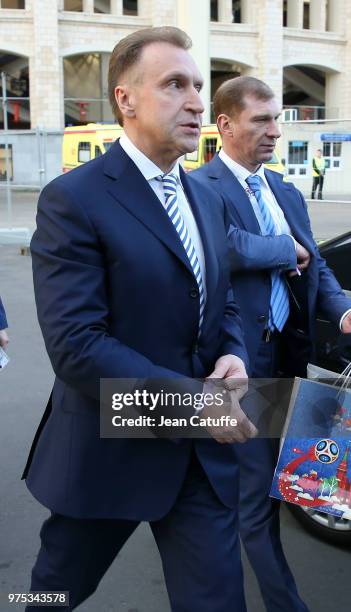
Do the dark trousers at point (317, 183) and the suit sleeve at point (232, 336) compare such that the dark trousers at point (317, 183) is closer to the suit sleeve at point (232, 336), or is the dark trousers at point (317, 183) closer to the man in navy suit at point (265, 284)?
the man in navy suit at point (265, 284)

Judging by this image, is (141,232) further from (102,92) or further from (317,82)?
(317,82)

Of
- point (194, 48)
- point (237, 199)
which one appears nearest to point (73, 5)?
point (194, 48)

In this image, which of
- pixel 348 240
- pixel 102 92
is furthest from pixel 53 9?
pixel 348 240

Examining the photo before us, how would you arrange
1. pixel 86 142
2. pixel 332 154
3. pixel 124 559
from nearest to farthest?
1. pixel 124 559
2. pixel 332 154
3. pixel 86 142

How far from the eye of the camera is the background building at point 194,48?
113 feet

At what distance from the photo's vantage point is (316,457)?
243 centimetres

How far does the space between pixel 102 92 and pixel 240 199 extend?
3628 centimetres

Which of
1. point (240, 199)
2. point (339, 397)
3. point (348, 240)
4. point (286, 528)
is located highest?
point (240, 199)

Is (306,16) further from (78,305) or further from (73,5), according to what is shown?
(78,305)

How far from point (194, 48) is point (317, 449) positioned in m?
32.0

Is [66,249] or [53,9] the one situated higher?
[53,9]

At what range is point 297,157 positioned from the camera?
1856 cm

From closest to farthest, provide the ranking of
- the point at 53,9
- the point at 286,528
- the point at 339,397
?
the point at 339,397 → the point at 286,528 → the point at 53,9

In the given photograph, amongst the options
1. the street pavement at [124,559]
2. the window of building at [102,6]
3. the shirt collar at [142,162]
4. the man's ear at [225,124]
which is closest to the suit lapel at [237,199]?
the man's ear at [225,124]
